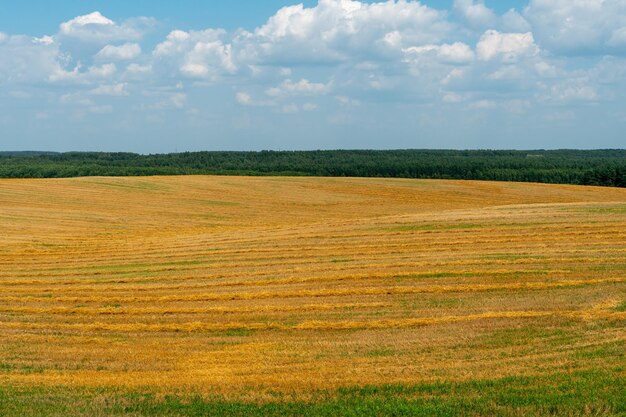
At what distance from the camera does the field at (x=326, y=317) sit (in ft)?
38.4

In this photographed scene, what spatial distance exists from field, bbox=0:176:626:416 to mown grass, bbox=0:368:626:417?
0.15ft

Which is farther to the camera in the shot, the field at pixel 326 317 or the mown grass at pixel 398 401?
the field at pixel 326 317

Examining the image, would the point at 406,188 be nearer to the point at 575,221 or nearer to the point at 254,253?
the point at 575,221

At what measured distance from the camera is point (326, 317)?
17.7m

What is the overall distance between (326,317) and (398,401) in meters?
6.49

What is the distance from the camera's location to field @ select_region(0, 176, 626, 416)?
1172cm

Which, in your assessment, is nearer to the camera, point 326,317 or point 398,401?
point 398,401

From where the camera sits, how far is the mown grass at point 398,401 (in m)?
10.8

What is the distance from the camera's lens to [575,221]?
30.0 metres

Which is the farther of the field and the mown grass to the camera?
the field

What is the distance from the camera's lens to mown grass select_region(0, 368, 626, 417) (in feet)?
35.3

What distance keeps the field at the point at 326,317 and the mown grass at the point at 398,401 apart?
4cm

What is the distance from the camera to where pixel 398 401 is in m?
11.3

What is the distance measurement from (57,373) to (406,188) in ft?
176
